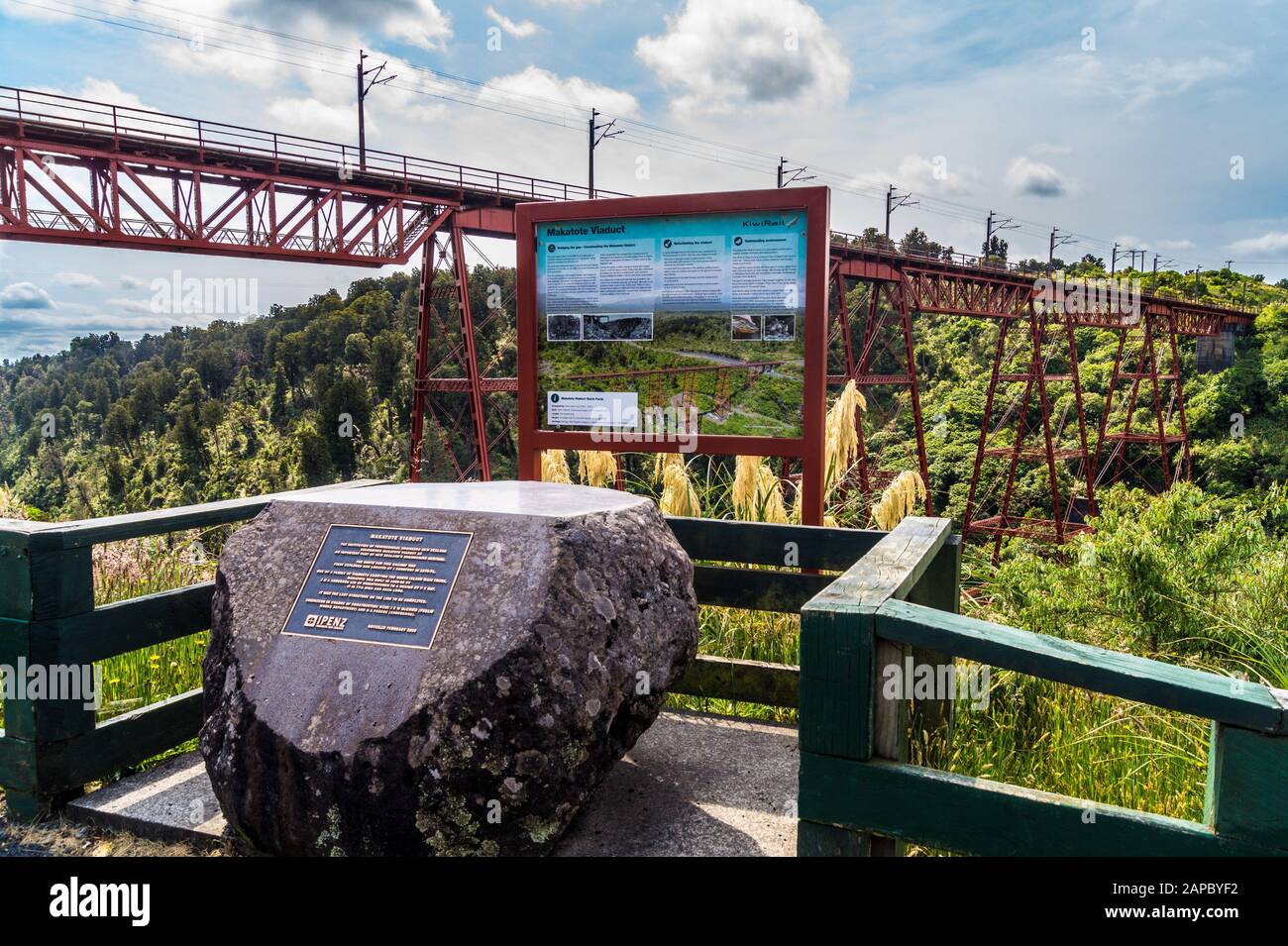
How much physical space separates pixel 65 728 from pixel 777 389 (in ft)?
11.0

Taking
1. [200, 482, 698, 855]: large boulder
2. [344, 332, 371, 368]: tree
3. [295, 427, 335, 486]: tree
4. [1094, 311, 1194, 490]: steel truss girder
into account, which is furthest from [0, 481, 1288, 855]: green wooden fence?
[344, 332, 371, 368]: tree

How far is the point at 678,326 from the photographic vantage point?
4.58 metres

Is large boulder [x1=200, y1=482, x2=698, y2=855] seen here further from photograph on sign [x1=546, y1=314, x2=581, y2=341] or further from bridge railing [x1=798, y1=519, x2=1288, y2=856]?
photograph on sign [x1=546, y1=314, x2=581, y2=341]

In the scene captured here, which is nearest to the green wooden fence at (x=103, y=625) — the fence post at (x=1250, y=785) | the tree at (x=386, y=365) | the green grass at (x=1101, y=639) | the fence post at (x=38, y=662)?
the fence post at (x=38, y=662)

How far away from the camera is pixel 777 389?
14.7 feet

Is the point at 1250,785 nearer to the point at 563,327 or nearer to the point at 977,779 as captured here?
the point at 977,779

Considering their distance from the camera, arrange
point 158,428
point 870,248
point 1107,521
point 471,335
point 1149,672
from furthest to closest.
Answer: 1. point 158,428
2. point 870,248
3. point 471,335
4. point 1107,521
5. point 1149,672

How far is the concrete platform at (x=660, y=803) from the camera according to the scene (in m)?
2.75

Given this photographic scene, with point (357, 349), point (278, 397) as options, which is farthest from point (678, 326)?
point (278, 397)

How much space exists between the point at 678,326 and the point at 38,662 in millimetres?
3129

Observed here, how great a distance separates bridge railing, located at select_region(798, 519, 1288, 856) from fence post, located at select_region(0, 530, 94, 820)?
2.53 metres

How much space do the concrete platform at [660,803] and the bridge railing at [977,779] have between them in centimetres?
93

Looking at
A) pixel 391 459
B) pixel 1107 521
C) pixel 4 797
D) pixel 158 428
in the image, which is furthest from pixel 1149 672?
pixel 158 428
